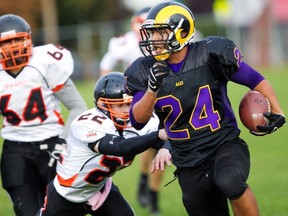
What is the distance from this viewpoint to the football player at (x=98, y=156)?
5008mm

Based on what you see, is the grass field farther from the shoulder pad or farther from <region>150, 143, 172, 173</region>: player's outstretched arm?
the shoulder pad

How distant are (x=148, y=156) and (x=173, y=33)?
10.9 ft

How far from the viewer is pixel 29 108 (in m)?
5.86

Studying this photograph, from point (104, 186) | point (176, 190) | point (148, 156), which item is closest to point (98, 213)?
point (104, 186)

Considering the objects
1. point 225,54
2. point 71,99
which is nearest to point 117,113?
point 225,54

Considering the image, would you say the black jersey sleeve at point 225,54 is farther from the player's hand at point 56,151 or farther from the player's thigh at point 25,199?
the player's thigh at point 25,199

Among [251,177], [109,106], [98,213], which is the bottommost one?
[251,177]

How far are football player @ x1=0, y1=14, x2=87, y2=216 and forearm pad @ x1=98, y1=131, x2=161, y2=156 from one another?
1.04m

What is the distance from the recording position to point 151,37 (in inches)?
189

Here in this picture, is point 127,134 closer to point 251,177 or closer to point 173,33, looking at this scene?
point 173,33

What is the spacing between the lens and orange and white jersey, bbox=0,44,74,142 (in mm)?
5824

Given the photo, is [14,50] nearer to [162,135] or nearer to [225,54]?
[162,135]

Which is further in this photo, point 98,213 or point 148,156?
point 148,156

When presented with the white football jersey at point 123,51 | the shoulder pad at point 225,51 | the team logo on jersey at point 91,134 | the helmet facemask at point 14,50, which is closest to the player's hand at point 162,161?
the team logo on jersey at point 91,134
